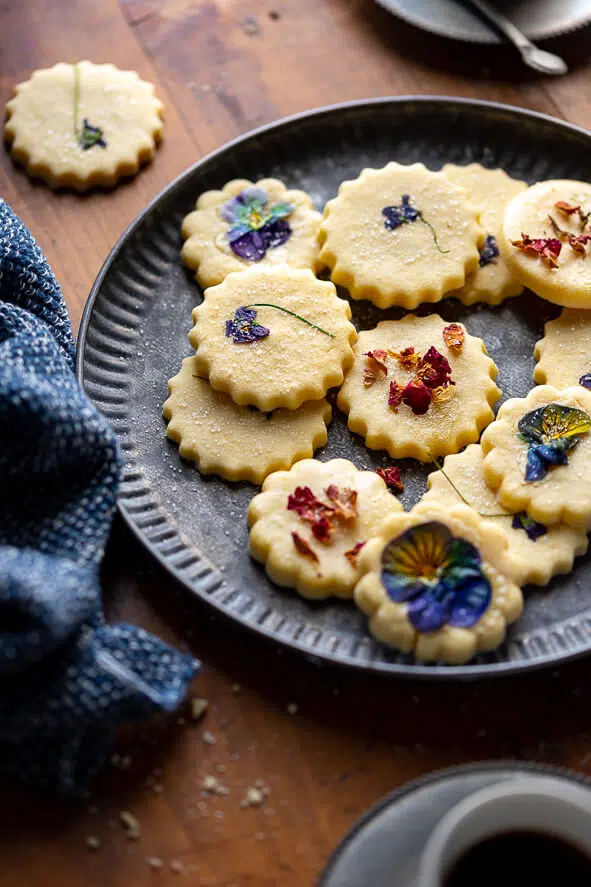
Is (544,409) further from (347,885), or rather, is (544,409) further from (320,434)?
(347,885)

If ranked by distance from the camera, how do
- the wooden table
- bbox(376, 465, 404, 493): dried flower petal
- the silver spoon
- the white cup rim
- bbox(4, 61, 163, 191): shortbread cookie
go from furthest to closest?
the silver spoon → bbox(4, 61, 163, 191): shortbread cookie → bbox(376, 465, 404, 493): dried flower petal → the wooden table → the white cup rim

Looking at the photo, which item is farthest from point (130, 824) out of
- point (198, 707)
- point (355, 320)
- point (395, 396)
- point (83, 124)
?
point (83, 124)

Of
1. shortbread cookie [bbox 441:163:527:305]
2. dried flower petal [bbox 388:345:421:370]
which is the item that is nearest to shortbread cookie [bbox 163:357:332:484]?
dried flower petal [bbox 388:345:421:370]

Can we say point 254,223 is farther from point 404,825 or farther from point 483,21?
point 404,825

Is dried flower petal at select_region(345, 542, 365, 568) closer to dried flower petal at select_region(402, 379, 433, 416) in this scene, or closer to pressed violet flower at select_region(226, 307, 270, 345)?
dried flower petal at select_region(402, 379, 433, 416)

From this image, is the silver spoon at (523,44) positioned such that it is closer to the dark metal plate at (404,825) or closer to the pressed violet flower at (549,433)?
the pressed violet flower at (549,433)

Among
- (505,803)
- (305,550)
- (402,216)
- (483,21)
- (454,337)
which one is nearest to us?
(505,803)

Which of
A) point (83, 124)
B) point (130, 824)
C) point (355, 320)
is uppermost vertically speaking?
point (83, 124)
